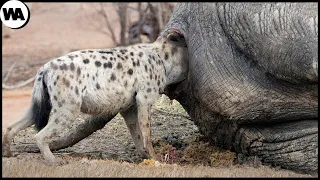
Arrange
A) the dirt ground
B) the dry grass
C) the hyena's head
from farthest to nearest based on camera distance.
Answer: the hyena's head, the dirt ground, the dry grass

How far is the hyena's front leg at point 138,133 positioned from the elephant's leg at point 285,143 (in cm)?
105

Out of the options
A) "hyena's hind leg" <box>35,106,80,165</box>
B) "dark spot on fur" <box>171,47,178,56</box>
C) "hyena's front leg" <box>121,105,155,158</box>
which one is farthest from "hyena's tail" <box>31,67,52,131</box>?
"dark spot on fur" <box>171,47,178,56</box>

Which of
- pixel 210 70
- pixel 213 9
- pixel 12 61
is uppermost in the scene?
pixel 213 9

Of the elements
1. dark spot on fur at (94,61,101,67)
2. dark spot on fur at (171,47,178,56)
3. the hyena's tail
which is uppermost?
dark spot on fur at (171,47,178,56)

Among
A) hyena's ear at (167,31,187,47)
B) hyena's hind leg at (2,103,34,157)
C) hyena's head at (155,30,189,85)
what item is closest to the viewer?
hyena's hind leg at (2,103,34,157)

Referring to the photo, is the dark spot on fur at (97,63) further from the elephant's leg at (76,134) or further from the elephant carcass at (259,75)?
the elephant's leg at (76,134)

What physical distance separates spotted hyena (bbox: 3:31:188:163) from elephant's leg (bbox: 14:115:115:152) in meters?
0.63

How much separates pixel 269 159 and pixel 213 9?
1678 mm

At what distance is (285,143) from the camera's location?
8.45 metres

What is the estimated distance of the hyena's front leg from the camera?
8.31 meters

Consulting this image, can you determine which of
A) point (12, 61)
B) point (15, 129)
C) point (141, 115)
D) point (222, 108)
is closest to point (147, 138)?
point (141, 115)

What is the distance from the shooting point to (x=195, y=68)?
8.50 metres

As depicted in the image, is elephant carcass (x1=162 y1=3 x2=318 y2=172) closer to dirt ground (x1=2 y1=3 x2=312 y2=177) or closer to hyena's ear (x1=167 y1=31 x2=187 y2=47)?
hyena's ear (x1=167 y1=31 x2=187 y2=47)

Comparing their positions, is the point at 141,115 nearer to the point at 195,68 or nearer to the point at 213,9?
the point at 195,68
